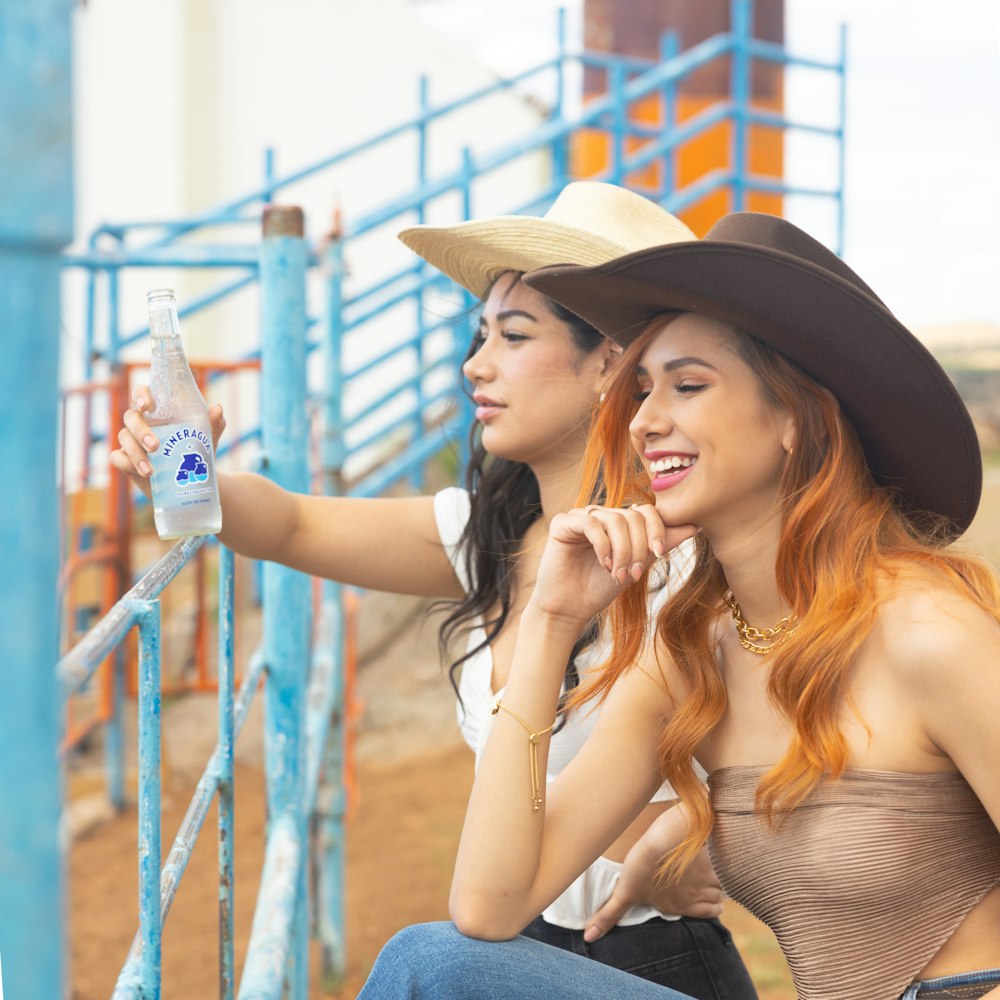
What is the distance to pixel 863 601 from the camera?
1.60m

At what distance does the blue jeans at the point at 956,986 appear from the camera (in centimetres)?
155

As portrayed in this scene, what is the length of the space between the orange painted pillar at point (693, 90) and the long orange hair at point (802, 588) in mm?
5481

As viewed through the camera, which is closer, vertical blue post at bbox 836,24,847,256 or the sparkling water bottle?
the sparkling water bottle

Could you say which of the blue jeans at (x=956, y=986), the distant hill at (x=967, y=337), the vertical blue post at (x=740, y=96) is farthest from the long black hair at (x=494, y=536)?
the distant hill at (x=967, y=337)

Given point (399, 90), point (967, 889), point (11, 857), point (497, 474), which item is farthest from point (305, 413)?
point (399, 90)

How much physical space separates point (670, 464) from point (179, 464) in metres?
0.61

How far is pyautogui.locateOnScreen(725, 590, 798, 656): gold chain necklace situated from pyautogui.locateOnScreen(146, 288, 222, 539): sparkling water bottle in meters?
0.70

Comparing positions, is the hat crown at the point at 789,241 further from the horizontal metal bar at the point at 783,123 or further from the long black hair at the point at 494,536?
the horizontal metal bar at the point at 783,123

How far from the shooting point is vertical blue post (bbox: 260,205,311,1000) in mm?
2420

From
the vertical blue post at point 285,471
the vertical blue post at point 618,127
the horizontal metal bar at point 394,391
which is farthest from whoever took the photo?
the horizontal metal bar at point 394,391

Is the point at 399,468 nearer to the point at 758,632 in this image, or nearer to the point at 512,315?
the point at 512,315

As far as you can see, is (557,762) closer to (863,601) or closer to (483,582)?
(483,582)

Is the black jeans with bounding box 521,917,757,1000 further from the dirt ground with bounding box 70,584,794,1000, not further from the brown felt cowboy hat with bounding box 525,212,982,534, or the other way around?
the dirt ground with bounding box 70,584,794,1000

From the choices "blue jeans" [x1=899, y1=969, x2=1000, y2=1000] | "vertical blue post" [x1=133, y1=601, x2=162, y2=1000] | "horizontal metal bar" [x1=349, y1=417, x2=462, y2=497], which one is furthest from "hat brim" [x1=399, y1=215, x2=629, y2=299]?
"horizontal metal bar" [x1=349, y1=417, x2=462, y2=497]
